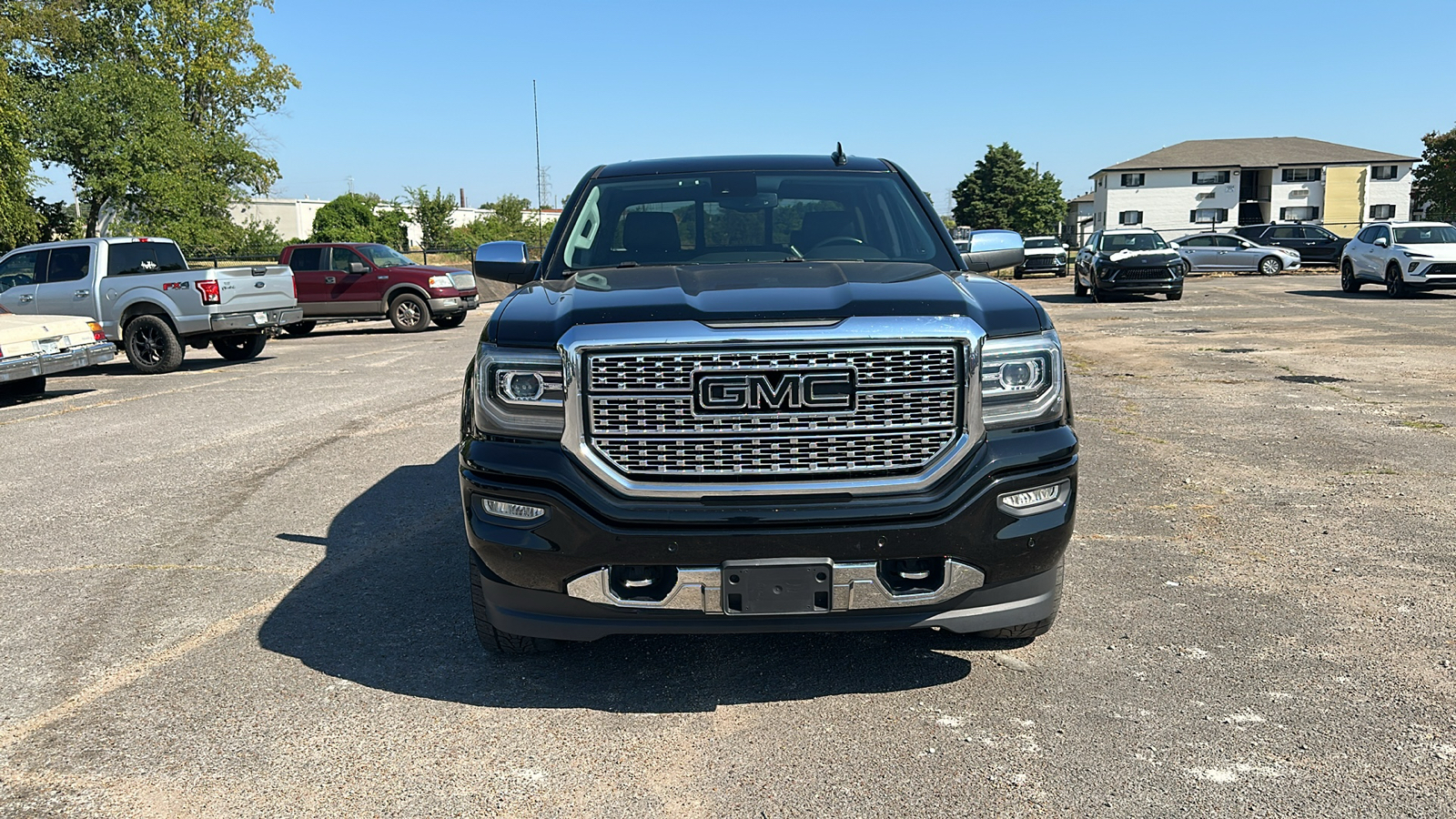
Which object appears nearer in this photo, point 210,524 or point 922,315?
point 922,315

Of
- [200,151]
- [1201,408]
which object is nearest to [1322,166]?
[200,151]

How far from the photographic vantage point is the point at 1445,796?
2846 millimetres

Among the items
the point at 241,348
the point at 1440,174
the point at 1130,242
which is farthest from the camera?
the point at 1440,174

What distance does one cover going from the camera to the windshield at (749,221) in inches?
183

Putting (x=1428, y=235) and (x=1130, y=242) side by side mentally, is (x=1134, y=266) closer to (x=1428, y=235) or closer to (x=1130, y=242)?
(x=1130, y=242)

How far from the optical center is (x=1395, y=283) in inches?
918

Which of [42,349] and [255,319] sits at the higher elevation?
[255,319]

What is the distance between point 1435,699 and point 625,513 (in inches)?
103

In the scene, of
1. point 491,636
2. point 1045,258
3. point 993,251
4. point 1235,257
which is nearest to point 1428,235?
point 1235,257

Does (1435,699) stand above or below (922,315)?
below

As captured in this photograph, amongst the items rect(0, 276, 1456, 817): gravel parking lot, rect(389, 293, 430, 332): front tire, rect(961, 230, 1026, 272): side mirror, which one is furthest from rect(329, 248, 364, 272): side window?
rect(961, 230, 1026, 272): side mirror

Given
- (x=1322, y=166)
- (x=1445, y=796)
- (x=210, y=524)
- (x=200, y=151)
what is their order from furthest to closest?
(x=1322, y=166) < (x=200, y=151) < (x=210, y=524) < (x=1445, y=796)

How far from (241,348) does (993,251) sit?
48.4 ft

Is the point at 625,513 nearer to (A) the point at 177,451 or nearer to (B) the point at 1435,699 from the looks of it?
(B) the point at 1435,699
